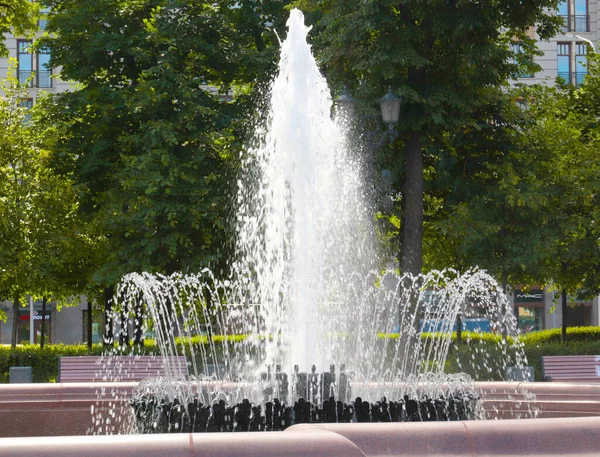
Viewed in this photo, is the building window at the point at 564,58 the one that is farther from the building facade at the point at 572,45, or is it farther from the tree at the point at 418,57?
the tree at the point at 418,57

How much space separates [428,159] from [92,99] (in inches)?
334

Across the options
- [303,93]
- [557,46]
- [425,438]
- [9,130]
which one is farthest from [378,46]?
[557,46]

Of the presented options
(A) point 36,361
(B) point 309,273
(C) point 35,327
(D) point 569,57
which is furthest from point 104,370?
(D) point 569,57

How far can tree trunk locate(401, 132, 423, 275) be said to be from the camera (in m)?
20.2

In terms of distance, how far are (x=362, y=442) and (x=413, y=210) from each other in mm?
14413

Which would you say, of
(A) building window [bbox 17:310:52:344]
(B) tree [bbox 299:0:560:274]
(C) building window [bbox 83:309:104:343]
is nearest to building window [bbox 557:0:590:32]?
(B) tree [bbox 299:0:560:274]

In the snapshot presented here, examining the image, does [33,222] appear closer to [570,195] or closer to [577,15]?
[570,195]

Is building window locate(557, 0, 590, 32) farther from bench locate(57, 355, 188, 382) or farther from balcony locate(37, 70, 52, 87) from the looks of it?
bench locate(57, 355, 188, 382)

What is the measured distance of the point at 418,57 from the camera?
1920 cm

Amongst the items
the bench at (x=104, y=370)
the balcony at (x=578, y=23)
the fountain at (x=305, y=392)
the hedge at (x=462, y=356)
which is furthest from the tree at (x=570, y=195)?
the balcony at (x=578, y=23)

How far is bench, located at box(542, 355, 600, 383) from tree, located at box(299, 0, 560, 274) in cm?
442

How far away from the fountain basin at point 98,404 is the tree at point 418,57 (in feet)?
28.2

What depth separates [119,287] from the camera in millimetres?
21859

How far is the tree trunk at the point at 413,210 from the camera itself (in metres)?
20.2
